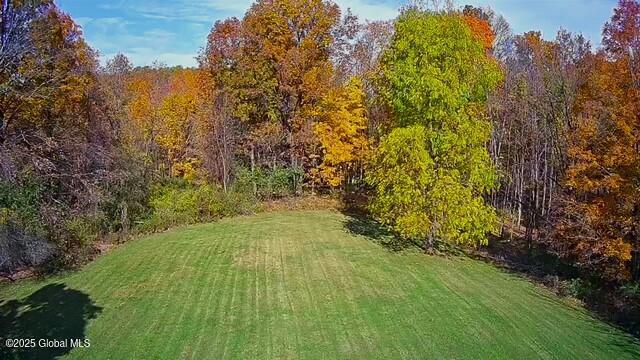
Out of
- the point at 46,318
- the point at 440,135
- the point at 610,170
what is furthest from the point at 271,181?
the point at 610,170

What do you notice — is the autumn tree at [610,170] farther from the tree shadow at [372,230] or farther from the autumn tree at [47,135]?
the autumn tree at [47,135]

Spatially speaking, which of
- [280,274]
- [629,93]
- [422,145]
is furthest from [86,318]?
[629,93]

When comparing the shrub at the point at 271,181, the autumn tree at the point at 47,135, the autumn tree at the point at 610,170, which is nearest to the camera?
the autumn tree at the point at 47,135

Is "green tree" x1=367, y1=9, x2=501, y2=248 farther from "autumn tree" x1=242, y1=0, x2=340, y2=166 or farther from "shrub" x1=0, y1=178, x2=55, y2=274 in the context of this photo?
"autumn tree" x1=242, y1=0, x2=340, y2=166

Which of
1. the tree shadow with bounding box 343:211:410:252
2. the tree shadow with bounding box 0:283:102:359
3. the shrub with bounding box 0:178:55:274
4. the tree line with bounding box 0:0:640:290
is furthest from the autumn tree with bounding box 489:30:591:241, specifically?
the shrub with bounding box 0:178:55:274

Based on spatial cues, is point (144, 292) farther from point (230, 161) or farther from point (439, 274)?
point (230, 161)

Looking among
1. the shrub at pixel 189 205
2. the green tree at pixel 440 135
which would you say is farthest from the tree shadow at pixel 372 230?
the shrub at pixel 189 205
